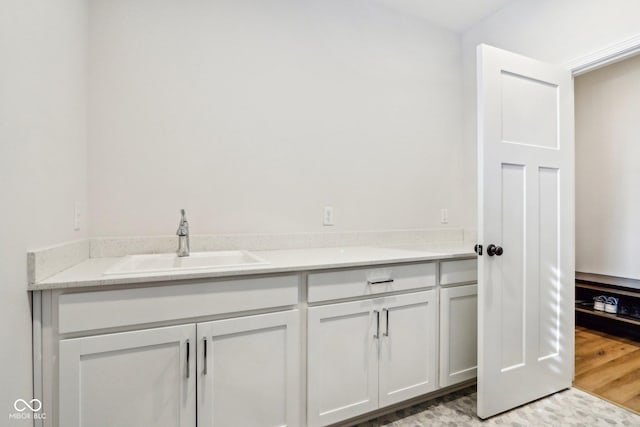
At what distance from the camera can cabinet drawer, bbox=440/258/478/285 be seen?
1845 mm

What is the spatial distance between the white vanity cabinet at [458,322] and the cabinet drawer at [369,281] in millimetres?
142

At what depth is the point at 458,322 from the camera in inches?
74.7

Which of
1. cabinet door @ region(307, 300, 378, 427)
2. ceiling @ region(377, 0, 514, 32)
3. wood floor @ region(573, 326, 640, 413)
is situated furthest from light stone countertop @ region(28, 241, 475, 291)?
ceiling @ region(377, 0, 514, 32)

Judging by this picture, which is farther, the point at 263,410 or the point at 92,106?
the point at 92,106

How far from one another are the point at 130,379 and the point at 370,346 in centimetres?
104

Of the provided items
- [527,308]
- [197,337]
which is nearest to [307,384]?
[197,337]

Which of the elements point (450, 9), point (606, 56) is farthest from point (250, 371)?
point (450, 9)

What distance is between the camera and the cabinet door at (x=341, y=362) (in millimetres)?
1474

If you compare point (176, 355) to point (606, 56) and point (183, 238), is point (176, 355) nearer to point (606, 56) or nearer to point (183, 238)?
point (183, 238)

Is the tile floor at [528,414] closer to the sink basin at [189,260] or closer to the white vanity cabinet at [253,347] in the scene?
the white vanity cabinet at [253,347]

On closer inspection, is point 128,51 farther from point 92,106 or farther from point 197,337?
point 197,337

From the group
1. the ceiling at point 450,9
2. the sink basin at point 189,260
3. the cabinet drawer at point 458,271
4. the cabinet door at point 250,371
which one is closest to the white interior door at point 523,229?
the cabinet drawer at point 458,271

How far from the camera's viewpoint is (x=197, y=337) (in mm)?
1244

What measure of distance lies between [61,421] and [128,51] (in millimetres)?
1646
